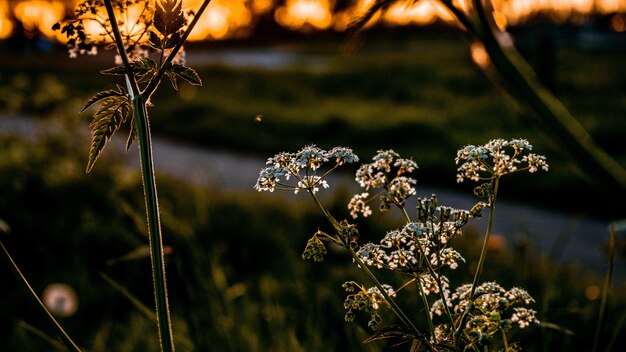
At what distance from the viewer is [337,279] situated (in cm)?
318

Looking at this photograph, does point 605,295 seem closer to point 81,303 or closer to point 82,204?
point 81,303

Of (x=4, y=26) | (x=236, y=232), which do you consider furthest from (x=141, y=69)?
(x=236, y=232)

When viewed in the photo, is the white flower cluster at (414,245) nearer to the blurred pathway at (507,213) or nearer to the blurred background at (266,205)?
the blurred background at (266,205)

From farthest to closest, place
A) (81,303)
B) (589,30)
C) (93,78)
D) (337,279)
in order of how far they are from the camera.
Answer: (93,78) → (589,30) → (337,279) → (81,303)

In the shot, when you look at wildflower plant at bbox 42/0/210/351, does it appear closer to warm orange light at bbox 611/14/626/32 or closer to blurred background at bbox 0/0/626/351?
blurred background at bbox 0/0/626/351

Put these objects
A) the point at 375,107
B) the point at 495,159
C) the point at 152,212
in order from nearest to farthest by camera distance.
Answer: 1. the point at 152,212
2. the point at 495,159
3. the point at 375,107

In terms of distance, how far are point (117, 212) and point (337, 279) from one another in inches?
76.3

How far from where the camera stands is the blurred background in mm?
1964

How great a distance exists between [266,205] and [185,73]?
412 cm

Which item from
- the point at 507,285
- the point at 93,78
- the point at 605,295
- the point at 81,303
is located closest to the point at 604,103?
the point at 507,285

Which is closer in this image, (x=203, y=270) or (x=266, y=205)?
(x=203, y=270)

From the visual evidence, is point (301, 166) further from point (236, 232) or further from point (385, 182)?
point (236, 232)

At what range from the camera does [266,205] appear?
15.8ft

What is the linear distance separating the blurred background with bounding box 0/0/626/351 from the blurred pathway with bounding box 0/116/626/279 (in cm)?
3
